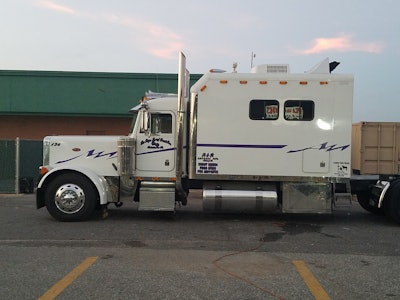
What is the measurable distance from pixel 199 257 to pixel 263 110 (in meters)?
4.05

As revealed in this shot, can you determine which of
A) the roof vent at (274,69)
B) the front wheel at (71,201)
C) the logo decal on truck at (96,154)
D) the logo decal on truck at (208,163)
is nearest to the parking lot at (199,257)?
the front wheel at (71,201)

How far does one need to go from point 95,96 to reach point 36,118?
3.16 m

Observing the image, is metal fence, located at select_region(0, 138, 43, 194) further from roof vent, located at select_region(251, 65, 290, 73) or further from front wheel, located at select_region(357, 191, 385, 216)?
front wheel, located at select_region(357, 191, 385, 216)

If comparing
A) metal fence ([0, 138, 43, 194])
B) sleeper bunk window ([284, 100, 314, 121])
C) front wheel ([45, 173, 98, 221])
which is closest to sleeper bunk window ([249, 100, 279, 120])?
sleeper bunk window ([284, 100, 314, 121])

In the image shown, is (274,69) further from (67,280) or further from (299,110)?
(67,280)

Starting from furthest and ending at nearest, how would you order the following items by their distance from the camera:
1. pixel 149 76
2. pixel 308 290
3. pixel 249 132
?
pixel 149 76, pixel 249 132, pixel 308 290

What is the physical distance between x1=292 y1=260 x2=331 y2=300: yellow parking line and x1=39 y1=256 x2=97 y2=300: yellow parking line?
302cm

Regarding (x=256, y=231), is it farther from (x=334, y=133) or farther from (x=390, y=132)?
(x=390, y=132)

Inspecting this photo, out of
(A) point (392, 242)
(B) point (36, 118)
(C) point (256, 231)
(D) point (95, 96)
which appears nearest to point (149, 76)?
(D) point (95, 96)

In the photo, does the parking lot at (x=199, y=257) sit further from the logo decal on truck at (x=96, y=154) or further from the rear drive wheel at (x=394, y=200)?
the logo decal on truck at (x=96, y=154)

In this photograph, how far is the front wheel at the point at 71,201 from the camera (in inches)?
385

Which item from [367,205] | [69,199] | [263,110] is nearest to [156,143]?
[69,199]

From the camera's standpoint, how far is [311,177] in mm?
9742

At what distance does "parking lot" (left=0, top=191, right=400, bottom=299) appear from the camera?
539cm
